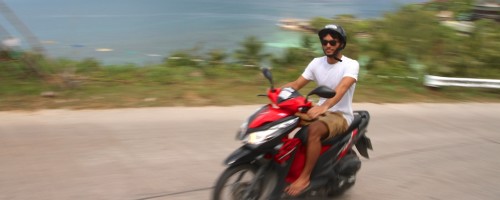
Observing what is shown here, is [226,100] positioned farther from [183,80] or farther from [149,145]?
[149,145]

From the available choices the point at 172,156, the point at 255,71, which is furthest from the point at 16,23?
the point at 172,156

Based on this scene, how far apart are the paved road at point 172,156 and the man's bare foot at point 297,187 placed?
0.80m

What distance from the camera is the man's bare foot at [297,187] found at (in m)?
3.58

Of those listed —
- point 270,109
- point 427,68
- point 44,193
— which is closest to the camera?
point 270,109

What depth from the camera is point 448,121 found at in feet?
24.6

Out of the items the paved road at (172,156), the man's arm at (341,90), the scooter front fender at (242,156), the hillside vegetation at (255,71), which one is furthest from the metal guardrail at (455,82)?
the scooter front fender at (242,156)

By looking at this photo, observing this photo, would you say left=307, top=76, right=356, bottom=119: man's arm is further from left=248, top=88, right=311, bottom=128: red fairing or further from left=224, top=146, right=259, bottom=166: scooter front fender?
left=224, top=146, right=259, bottom=166: scooter front fender

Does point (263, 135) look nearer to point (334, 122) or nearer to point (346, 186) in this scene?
point (334, 122)

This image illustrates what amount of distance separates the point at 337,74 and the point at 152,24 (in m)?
21.9

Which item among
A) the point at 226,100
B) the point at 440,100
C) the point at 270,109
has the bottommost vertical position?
the point at 440,100

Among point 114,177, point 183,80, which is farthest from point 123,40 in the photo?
point 114,177

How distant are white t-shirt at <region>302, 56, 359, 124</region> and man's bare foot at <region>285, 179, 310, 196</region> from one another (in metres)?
0.64

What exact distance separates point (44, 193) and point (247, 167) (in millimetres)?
1681

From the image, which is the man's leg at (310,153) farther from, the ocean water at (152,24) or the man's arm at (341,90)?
the ocean water at (152,24)
